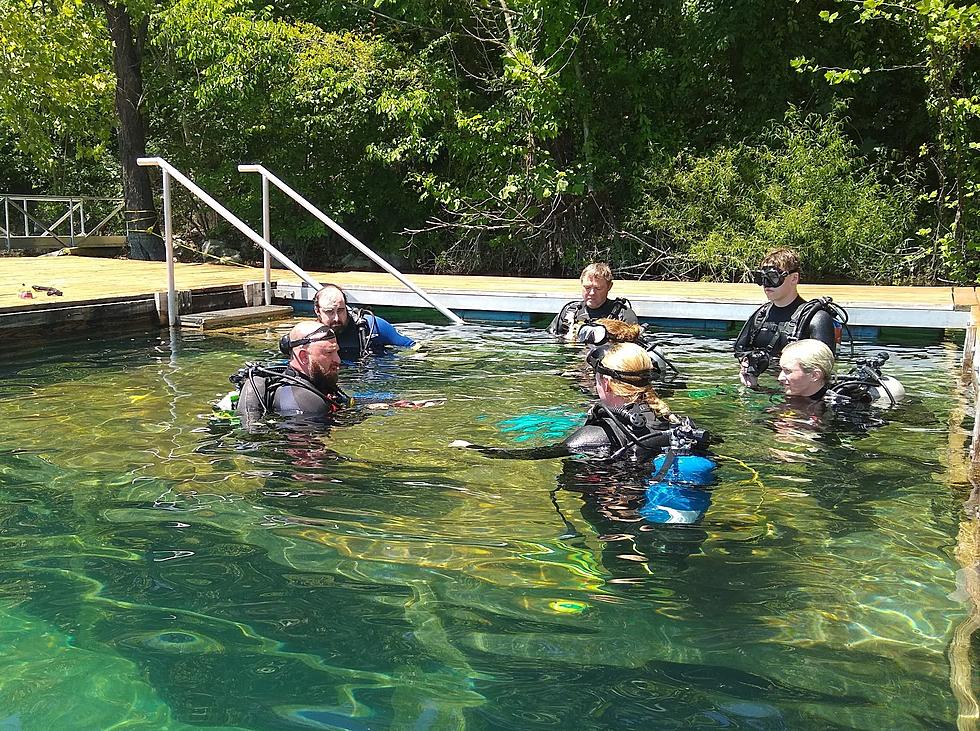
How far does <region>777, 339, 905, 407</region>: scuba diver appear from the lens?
231 inches

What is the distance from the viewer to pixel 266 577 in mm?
3857

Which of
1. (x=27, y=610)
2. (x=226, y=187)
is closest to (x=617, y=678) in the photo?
(x=27, y=610)

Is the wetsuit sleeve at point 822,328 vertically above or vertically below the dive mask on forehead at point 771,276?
below

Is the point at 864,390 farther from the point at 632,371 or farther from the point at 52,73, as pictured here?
the point at 52,73

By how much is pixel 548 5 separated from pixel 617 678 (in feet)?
43.7

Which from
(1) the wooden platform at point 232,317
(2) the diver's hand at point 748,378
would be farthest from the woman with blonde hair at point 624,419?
(1) the wooden platform at point 232,317

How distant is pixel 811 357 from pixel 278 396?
3122mm

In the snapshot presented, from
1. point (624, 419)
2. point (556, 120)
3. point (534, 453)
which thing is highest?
point (556, 120)

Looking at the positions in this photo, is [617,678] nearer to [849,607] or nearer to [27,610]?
[849,607]

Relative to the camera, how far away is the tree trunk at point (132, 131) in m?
16.4

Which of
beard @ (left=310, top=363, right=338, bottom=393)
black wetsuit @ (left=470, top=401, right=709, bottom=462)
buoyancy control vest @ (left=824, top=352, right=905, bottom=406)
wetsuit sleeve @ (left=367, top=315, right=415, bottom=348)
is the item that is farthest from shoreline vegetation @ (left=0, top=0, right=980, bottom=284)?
black wetsuit @ (left=470, top=401, right=709, bottom=462)

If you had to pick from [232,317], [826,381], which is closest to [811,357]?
[826,381]

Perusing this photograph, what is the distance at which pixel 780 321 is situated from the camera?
7.39m

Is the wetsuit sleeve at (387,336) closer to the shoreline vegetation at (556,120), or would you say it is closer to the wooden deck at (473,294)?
the wooden deck at (473,294)
